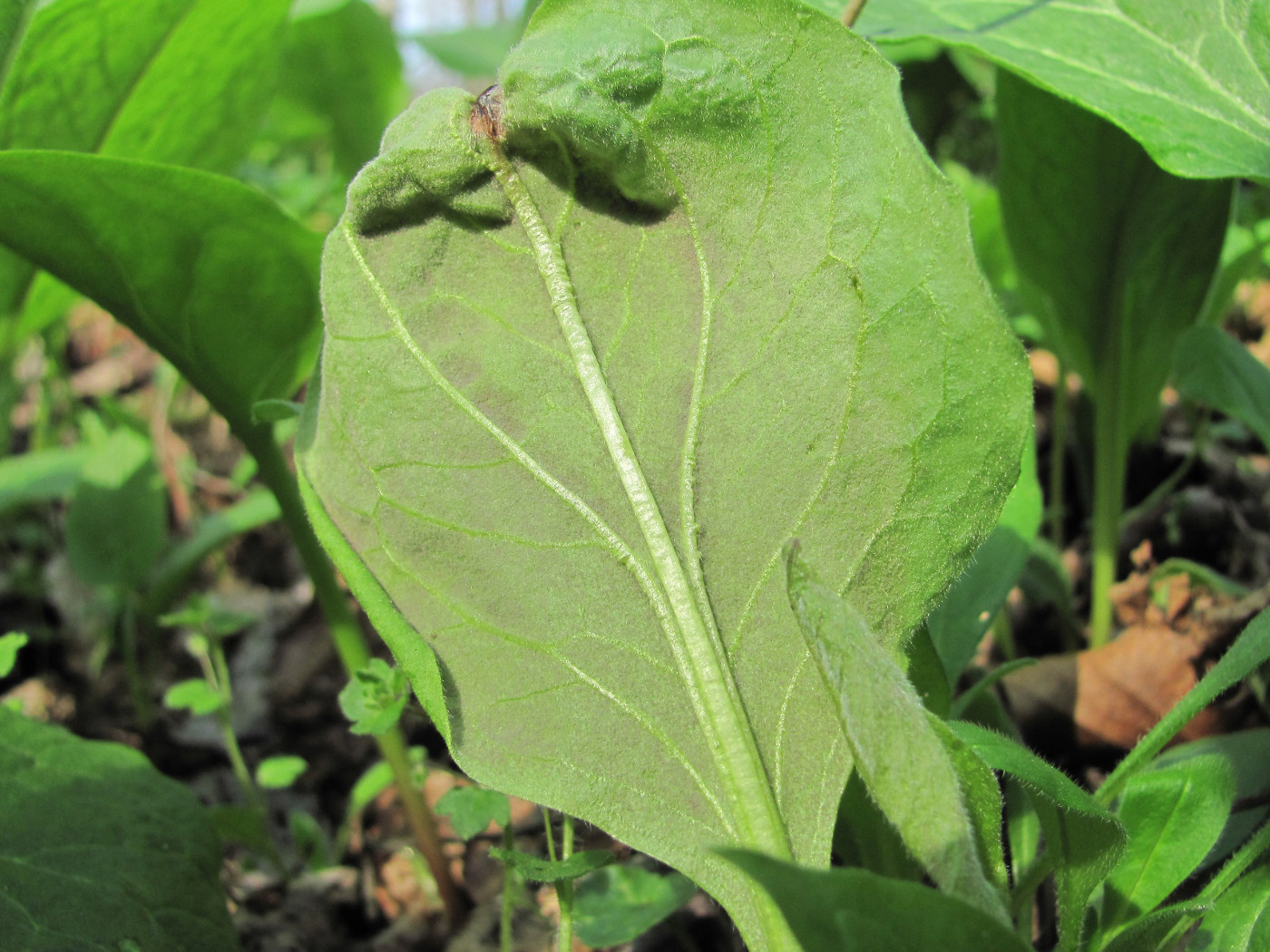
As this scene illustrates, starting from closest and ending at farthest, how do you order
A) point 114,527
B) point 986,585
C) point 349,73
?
point 986,585, point 114,527, point 349,73

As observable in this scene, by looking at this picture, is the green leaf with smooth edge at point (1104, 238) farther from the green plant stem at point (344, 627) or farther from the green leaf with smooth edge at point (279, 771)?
the green leaf with smooth edge at point (279, 771)

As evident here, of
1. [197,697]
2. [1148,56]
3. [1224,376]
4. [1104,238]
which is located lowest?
[197,697]

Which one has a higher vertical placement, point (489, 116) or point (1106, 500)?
point (489, 116)

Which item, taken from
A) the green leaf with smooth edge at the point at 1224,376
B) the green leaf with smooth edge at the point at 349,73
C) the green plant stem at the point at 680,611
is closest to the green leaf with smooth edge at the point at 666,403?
the green plant stem at the point at 680,611

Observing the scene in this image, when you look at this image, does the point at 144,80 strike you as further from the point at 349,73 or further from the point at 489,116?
the point at 349,73

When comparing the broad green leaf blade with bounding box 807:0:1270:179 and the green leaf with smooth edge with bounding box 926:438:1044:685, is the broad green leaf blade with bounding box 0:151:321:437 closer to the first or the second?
the broad green leaf blade with bounding box 807:0:1270:179

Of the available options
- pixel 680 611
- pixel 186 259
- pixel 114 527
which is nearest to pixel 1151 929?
pixel 680 611

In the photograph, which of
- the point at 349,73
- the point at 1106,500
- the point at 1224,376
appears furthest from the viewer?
the point at 349,73
